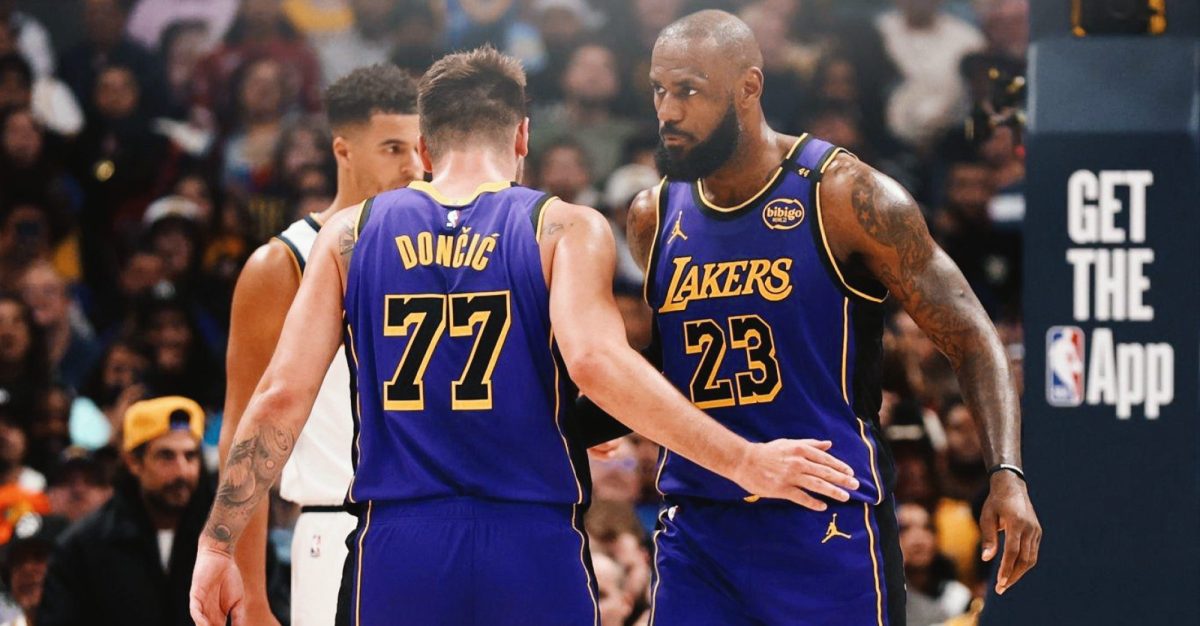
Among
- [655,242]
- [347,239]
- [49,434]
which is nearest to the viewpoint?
[347,239]

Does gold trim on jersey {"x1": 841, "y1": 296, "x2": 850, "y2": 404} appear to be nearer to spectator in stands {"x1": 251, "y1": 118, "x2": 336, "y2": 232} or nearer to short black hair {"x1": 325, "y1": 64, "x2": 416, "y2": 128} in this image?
short black hair {"x1": 325, "y1": 64, "x2": 416, "y2": 128}

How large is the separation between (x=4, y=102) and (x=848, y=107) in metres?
5.89

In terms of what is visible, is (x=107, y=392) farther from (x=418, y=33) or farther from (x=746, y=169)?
(x=746, y=169)

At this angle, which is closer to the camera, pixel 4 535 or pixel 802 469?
pixel 802 469

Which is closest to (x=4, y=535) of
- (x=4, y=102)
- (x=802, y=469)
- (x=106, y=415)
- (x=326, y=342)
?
(x=106, y=415)

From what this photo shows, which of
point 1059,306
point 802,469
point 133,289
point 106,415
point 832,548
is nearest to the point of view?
point 802,469

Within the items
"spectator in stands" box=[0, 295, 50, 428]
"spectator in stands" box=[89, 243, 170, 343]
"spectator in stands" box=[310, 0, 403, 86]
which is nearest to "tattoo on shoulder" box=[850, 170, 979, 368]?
"spectator in stands" box=[0, 295, 50, 428]

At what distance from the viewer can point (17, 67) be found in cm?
1213

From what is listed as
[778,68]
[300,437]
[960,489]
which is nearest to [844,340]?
[300,437]

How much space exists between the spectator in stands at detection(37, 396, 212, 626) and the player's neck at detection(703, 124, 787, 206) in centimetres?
352

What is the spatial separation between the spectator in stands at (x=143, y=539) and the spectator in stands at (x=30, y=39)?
18.7ft

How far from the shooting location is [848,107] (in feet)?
39.4

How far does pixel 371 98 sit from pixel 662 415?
7.35ft

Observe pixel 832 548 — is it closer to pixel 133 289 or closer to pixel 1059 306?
pixel 1059 306
